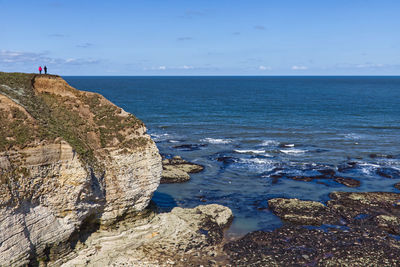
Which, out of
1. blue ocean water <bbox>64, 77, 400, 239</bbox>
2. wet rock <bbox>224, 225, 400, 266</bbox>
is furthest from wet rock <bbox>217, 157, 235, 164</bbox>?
wet rock <bbox>224, 225, 400, 266</bbox>

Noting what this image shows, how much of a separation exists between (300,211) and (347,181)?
42.6 ft

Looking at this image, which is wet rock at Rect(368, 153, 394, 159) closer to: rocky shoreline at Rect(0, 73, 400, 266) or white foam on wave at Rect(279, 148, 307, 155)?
white foam on wave at Rect(279, 148, 307, 155)

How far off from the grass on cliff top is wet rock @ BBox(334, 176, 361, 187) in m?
28.0

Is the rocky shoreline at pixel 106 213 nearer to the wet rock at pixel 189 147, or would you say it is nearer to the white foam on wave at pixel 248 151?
the white foam on wave at pixel 248 151

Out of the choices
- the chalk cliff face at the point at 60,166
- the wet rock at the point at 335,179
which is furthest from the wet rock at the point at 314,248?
the wet rock at the point at 335,179

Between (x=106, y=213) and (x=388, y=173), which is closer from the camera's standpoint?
(x=106, y=213)

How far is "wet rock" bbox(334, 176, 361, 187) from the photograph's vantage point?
45.2 meters

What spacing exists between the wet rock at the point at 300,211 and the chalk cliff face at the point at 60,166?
47.3 ft

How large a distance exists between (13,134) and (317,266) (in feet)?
77.2

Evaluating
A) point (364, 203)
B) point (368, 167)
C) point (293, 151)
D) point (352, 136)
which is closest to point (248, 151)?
point (293, 151)

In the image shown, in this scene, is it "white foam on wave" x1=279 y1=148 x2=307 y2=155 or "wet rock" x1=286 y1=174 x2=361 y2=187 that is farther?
"white foam on wave" x1=279 y1=148 x2=307 y2=155

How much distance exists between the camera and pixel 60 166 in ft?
78.9

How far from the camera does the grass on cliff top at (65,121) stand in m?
24.1

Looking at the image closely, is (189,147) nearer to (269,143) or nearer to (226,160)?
(226,160)
